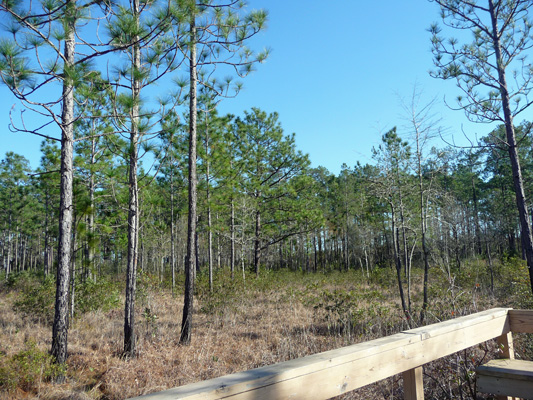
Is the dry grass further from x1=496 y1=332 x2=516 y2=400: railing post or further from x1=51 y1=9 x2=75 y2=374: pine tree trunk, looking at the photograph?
x1=496 y1=332 x2=516 y2=400: railing post

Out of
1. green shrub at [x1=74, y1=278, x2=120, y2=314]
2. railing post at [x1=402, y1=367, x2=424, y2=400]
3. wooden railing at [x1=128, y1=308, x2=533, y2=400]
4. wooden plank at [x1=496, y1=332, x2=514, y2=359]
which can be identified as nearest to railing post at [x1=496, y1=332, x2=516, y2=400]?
wooden plank at [x1=496, y1=332, x2=514, y2=359]

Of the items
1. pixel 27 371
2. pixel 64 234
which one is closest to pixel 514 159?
pixel 64 234

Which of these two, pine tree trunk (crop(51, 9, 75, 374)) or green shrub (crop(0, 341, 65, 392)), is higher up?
pine tree trunk (crop(51, 9, 75, 374))

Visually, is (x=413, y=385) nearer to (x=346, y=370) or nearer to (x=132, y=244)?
(x=346, y=370)

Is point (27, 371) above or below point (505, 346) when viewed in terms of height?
below

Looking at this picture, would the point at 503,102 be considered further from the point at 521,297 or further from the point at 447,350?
the point at 447,350

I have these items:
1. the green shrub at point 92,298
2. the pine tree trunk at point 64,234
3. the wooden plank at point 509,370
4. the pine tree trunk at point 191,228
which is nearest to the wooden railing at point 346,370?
the wooden plank at point 509,370

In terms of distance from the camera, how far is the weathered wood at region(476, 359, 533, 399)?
2.48 metres

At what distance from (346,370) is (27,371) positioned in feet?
18.0

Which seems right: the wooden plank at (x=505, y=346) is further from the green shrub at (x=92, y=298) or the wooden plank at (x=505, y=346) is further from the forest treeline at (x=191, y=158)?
the green shrub at (x=92, y=298)

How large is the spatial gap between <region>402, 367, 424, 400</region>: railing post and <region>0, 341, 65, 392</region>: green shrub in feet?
17.2

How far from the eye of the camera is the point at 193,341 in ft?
25.5

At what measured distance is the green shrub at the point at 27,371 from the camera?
196 inches

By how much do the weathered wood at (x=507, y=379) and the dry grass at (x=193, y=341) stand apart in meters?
1.22
